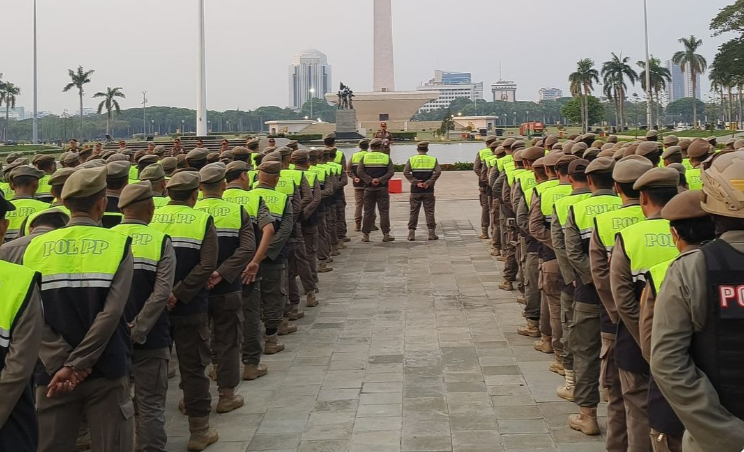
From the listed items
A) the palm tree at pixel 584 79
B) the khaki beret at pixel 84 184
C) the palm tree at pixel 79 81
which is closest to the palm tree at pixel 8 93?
the palm tree at pixel 79 81

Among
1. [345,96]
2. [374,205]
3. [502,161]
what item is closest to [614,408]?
[502,161]

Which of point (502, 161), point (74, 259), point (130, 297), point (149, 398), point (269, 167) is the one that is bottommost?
point (149, 398)

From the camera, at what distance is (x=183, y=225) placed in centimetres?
483

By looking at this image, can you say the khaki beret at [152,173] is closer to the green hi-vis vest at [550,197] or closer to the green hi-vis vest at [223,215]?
the green hi-vis vest at [223,215]

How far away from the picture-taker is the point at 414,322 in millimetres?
8047

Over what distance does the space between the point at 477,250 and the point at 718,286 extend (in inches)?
401

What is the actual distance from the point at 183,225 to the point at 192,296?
0.46 m

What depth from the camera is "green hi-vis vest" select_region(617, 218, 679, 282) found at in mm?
3486

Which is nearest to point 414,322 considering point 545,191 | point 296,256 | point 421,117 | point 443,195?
point 296,256

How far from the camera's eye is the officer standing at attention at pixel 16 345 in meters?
2.77

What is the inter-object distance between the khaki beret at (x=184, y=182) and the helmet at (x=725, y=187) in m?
3.30

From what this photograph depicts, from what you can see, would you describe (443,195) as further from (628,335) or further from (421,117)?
(421,117)

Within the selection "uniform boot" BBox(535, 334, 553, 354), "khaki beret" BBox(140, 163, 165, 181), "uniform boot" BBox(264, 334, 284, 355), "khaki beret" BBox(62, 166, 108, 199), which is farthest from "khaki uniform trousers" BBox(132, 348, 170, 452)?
"uniform boot" BBox(535, 334, 553, 354)

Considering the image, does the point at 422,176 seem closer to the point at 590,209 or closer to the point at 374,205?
the point at 374,205
